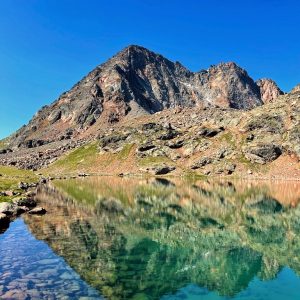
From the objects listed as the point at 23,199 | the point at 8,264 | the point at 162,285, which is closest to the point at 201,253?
the point at 162,285

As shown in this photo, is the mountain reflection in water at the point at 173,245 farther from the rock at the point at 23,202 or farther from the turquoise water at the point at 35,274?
the rock at the point at 23,202

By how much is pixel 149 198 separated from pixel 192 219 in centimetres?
3381

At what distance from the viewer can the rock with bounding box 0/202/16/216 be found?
60694 millimetres

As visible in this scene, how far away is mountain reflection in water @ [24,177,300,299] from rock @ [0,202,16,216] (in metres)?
4.10

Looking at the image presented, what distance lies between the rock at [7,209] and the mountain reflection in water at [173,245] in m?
4.10

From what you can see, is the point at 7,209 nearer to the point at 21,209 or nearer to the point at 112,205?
the point at 21,209

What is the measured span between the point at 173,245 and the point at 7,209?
31570 millimetres

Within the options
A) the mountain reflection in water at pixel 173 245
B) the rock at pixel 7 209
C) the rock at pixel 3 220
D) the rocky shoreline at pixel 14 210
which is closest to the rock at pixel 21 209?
the rocky shoreline at pixel 14 210

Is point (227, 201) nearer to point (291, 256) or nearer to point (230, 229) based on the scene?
point (230, 229)

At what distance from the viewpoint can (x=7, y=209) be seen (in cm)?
6222

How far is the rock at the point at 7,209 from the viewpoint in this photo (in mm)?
60694

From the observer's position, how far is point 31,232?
49.7 metres

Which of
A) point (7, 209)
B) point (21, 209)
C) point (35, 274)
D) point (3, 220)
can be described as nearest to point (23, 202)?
point (21, 209)

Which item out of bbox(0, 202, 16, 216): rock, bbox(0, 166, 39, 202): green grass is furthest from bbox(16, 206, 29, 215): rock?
bbox(0, 166, 39, 202): green grass
